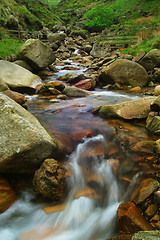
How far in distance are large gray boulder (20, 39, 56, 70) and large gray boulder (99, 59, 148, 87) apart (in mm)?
4458

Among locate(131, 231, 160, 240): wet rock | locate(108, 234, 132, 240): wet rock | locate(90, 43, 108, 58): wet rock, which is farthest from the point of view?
locate(90, 43, 108, 58): wet rock

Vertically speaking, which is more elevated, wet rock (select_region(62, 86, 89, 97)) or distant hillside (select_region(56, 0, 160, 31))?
distant hillside (select_region(56, 0, 160, 31))

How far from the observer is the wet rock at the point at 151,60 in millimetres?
10067

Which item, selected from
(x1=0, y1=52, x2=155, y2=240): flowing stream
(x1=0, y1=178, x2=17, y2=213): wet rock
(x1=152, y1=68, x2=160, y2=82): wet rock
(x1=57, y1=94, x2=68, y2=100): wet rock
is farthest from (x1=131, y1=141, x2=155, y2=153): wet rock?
(x1=152, y1=68, x2=160, y2=82): wet rock

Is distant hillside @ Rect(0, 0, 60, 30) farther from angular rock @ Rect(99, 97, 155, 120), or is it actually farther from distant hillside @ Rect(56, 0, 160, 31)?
angular rock @ Rect(99, 97, 155, 120)

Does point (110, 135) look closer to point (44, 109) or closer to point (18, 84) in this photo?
point (44, 109)

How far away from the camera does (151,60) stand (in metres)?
→ 10.2

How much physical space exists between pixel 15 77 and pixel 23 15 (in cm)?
2477

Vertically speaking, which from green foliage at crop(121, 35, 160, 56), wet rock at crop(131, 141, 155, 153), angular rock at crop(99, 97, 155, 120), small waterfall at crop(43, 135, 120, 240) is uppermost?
green foliage at crop(121, 35, 160, 56)

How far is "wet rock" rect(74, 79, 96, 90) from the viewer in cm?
995

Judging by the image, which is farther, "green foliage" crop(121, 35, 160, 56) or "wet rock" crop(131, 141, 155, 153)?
"green foliage" crop(121, 35, 160, 56)

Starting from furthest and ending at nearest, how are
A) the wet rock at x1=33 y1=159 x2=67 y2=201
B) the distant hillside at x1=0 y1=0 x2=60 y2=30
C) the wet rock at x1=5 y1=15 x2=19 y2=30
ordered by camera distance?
the distant hillside at x1=0 y1=0 x2=60 y2=30 < the wet rock at x1=5 y1=15 x2=19 y2=30 < the wet rock at x1=33 y1=159 x2=67 y2=201

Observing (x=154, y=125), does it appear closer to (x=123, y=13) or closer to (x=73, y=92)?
(x=73, y=92)

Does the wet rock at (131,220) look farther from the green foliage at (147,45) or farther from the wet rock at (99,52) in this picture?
the wet rock at (99,52)
